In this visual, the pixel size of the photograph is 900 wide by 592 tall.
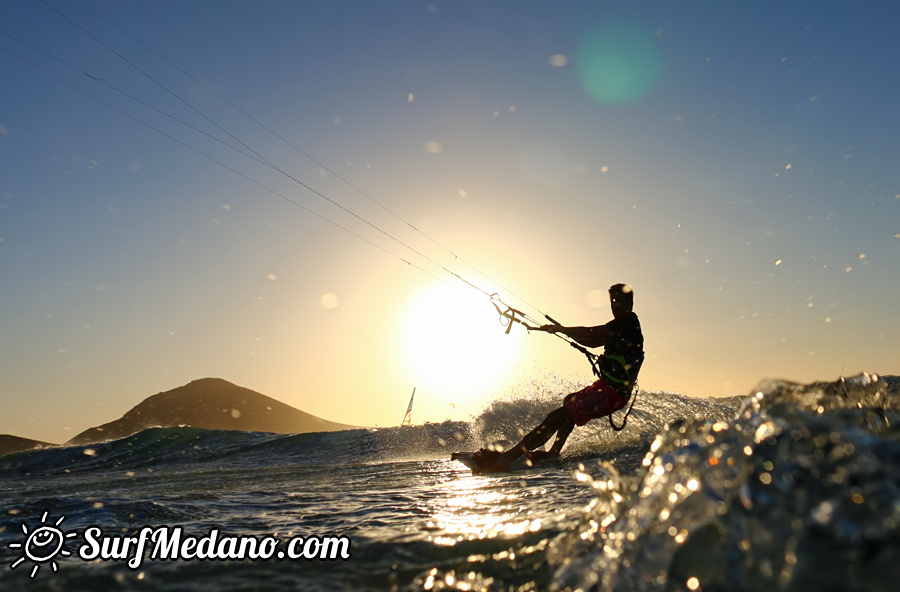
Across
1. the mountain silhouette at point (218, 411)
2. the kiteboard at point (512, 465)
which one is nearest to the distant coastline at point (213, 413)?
the mountain silhouette at point (218, 411)

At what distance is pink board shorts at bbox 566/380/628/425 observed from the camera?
6918 millimetres

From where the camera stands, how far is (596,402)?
6.94m

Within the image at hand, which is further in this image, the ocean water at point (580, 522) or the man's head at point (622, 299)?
the man's head at point (622, 299)

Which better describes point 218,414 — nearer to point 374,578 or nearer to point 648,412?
point 648,412

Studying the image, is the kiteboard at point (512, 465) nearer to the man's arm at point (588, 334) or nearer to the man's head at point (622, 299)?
the man's arm at point (588, 334)

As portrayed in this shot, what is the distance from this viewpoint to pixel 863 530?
1.29 m

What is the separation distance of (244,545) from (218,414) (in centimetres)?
4741

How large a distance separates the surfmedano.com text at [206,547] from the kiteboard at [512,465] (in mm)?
3699

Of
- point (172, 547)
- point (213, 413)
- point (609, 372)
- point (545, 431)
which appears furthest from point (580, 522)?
point (213, 413)

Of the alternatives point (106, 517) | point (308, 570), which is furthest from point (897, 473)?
point (106, 517)

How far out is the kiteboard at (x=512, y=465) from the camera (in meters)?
6.78

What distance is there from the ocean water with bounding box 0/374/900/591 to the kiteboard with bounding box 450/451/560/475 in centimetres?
48

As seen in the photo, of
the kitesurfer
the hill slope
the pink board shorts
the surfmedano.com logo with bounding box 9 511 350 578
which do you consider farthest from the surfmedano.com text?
the hill slope

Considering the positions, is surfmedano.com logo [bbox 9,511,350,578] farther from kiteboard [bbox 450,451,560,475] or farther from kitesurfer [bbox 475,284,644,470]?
kitesurfer [bbox 475,284,644,470]
